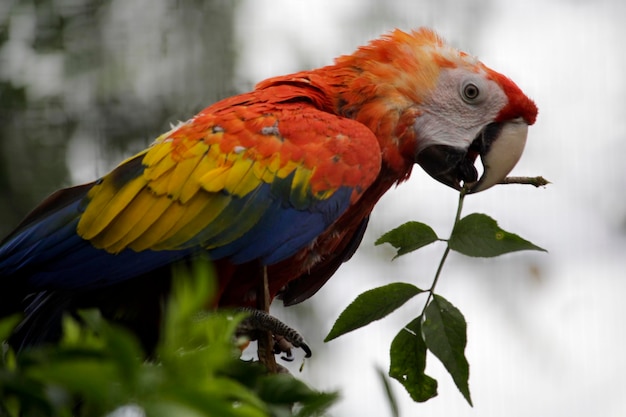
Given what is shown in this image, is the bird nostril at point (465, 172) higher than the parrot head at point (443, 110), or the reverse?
the parrot head at point (443, 110)

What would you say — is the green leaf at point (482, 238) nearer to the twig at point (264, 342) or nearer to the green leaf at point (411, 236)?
the green leaf at point (411, 236)

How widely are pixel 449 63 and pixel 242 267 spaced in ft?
2.06

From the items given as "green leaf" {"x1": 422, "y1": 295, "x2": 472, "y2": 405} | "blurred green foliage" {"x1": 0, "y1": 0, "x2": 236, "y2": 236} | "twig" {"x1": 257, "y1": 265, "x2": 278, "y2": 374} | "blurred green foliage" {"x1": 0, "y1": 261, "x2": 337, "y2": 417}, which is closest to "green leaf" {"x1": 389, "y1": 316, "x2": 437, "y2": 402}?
"green leaf" {"x1": 422, "y1": 295, "x2": 472, "y2": 405}

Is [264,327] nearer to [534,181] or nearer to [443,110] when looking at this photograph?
[534,181]

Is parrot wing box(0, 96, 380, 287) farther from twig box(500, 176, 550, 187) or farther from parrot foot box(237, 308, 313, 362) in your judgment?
twig box(500, 176, 550, 187)

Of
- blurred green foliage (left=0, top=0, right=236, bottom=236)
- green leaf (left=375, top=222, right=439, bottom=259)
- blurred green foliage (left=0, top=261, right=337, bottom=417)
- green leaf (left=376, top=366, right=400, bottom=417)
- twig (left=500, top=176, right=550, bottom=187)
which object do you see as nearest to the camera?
A: blurred green foliage (left=0, top=261, right=337, bottom=417)

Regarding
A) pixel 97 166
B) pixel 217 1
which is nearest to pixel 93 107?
pixel 97 166

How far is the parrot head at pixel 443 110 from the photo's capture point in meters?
1.71

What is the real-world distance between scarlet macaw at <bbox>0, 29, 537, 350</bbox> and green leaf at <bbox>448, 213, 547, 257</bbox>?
387mm

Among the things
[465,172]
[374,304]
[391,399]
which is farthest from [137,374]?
[465,172]

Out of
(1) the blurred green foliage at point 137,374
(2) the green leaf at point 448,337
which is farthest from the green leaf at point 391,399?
(2) the green leaf at point 448,337

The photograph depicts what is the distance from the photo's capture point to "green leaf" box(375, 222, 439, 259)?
1213 millimetres

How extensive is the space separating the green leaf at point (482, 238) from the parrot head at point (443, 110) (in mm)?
541

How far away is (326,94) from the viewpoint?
5.62 ft
